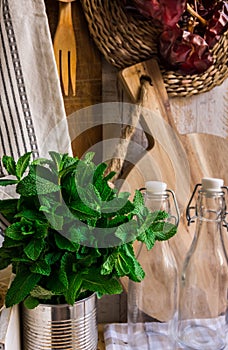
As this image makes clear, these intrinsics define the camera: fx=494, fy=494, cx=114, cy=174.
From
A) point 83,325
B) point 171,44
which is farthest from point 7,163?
point 171,44

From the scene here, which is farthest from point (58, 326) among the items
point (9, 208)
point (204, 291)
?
point (204, 291)

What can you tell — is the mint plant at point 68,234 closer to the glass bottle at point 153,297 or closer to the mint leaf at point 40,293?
the mint leaf at point 40,293

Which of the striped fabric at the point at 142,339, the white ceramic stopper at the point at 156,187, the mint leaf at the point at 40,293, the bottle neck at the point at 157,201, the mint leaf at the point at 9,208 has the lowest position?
the striped fabric at the point at 142,339

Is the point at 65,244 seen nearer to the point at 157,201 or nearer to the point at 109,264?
the point at 109,264

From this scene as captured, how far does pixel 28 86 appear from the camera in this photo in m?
0.75

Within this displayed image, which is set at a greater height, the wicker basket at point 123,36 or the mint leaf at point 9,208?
the wicker basket at point 123,36

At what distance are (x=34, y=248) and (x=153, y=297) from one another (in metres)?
0.30

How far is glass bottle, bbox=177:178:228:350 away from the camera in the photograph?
2.67ft

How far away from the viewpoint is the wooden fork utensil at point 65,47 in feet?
2.64

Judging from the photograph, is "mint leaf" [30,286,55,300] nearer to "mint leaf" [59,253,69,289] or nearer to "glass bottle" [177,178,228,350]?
"mint leaf" [59,253,69,289]

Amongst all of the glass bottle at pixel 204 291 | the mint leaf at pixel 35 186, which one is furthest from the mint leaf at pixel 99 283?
the glass bottle at pixel 204 291

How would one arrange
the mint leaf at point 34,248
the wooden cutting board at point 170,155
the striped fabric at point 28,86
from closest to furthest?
the mint leaf at point 34,248 < the striped fabric at point 28,86 < the wooden cutting board at point 170,155

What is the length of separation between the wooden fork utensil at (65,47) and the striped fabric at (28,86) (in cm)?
5

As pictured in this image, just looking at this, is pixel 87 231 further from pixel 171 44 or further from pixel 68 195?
pixel 171 44
